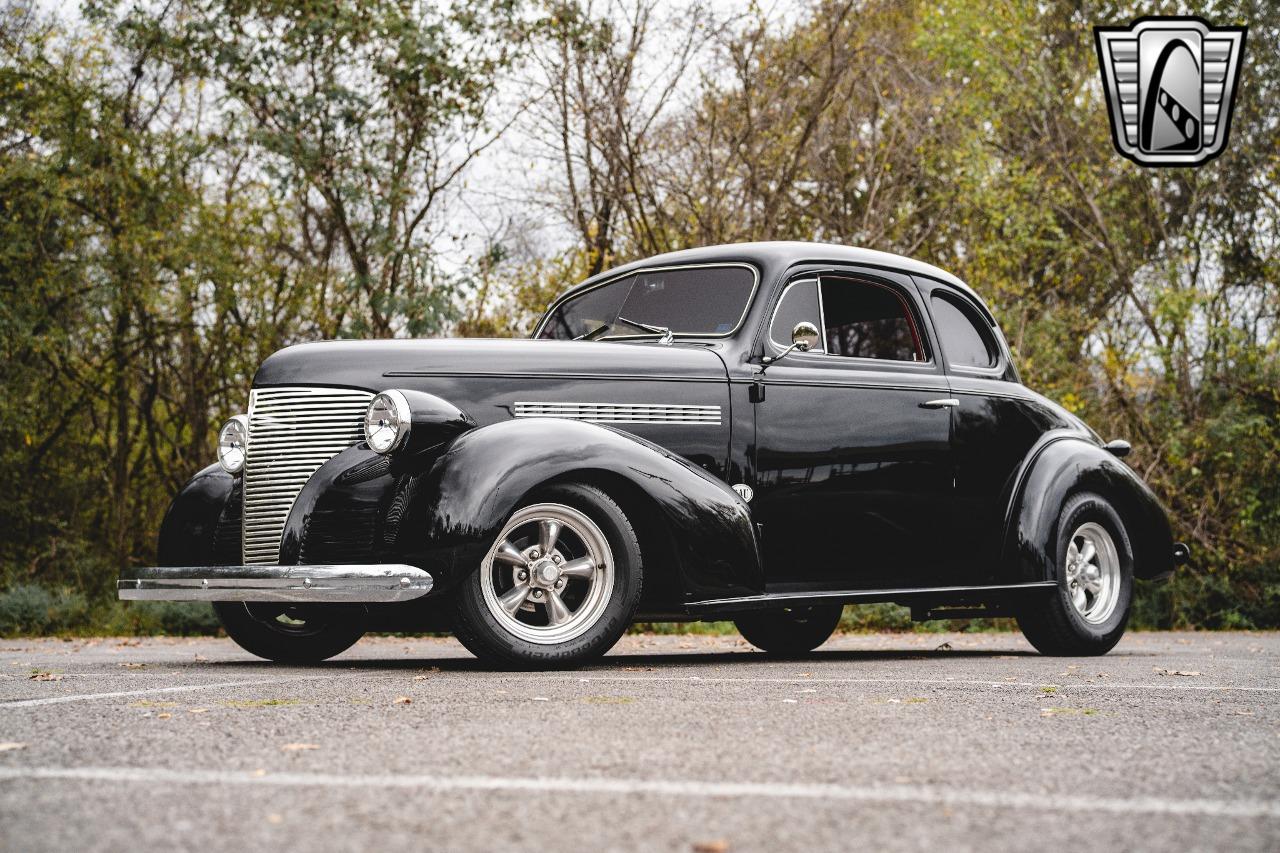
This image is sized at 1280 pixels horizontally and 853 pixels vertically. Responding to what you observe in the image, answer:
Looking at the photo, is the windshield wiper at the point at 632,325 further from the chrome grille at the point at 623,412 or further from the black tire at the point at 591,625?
the black tire at the point at 591,625

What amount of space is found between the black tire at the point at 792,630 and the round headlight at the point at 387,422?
139 inches

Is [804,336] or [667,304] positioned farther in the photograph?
[667,304]

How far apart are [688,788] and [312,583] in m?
2.95

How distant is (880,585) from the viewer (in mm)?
7641

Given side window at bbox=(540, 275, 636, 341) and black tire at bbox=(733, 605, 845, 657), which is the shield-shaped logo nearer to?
black tire at bbox=(733, 605, 845, 657)

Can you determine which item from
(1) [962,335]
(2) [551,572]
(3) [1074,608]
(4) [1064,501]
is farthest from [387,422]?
(3) [1074,608]

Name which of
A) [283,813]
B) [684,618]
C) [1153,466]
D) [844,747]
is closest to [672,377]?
[684,618]

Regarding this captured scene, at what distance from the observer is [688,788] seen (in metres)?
3.36

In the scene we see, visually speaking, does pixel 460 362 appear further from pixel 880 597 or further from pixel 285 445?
pixel 880 597

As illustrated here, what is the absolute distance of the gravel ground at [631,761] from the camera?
115 inches

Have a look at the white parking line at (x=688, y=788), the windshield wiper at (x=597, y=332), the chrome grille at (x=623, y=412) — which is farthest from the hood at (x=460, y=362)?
the white parking line at (x=688, y=788)

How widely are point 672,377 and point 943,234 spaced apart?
11.5 meters

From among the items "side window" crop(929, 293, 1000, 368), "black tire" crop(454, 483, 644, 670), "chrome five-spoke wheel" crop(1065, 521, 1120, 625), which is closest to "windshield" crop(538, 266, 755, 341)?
"side window" crop(929, 293, 1000, 368)

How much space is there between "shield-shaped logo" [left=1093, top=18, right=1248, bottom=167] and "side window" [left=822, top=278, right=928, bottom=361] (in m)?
7.67
